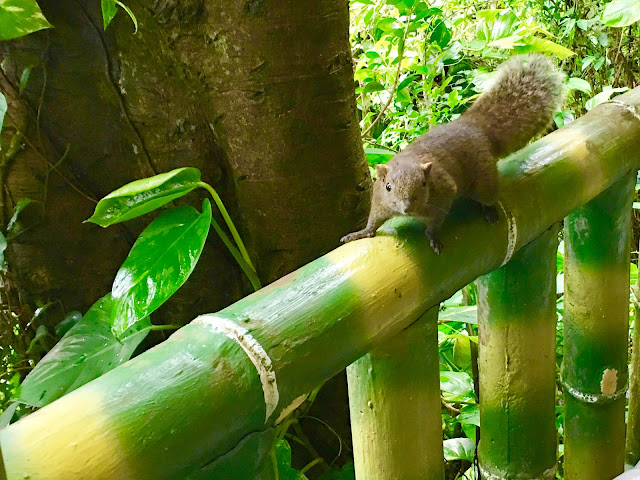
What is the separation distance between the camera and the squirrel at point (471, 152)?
849 millimetres

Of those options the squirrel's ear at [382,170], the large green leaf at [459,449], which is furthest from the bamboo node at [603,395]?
the squirrel's ear at [382,170]

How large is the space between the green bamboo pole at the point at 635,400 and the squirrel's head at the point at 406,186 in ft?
1.90

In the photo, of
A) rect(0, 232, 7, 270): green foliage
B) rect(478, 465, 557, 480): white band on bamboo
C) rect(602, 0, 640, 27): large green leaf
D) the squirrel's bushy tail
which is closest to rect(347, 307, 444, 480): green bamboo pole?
rect(478, 465, 557, 480): white band on bamboo

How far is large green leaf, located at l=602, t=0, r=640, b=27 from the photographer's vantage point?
152cm

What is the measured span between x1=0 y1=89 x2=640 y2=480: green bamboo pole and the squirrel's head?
57 millimetres

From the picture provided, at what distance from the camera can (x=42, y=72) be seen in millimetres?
1031

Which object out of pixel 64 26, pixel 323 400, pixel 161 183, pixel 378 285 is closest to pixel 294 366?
pixel 378 285

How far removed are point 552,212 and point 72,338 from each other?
0.75 meters

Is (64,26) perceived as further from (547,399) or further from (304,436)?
(547,399)

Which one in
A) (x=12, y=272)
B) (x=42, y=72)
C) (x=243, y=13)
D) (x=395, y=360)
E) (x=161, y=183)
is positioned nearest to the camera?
(x=395, y=360)

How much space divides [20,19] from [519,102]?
0.81 meters

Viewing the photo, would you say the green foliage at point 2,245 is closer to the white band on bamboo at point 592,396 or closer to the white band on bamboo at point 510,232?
the white band on bamboo at point 510,232

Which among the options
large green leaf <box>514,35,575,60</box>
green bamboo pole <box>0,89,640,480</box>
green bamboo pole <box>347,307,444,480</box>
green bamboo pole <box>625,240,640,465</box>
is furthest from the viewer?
large green leaf <box>514,35,575,60</box>

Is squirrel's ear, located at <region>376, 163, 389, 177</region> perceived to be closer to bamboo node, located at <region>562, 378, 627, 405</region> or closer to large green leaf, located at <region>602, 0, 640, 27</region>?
bamboo node, located at <region>562, 378, 627, 405</region>
